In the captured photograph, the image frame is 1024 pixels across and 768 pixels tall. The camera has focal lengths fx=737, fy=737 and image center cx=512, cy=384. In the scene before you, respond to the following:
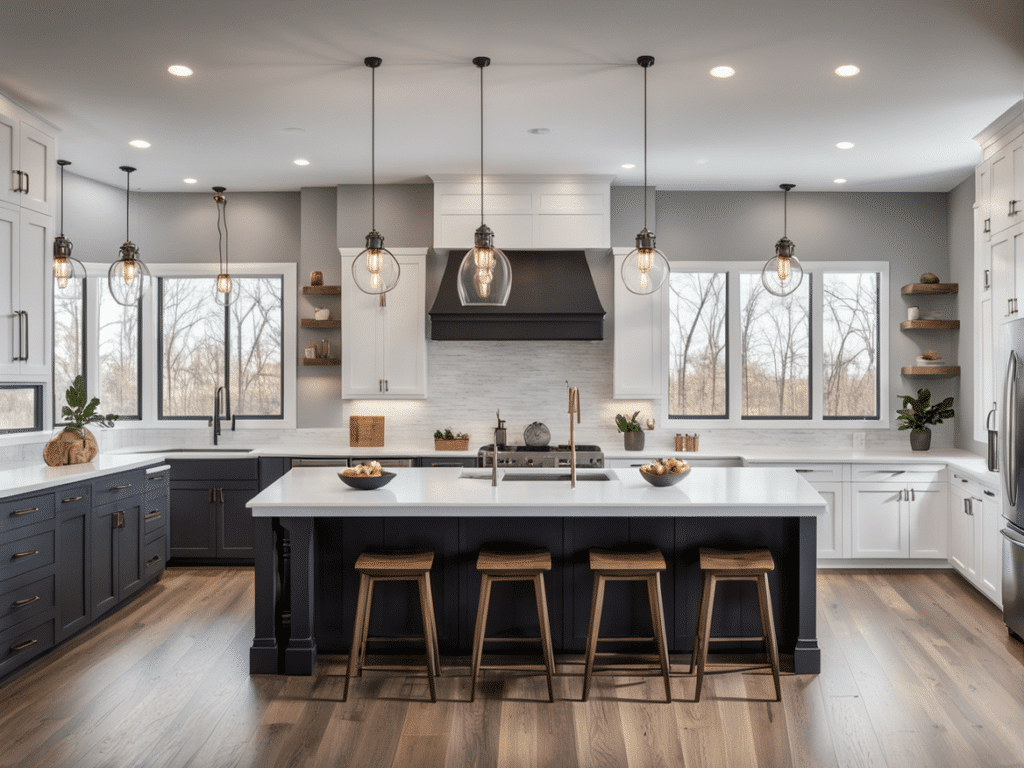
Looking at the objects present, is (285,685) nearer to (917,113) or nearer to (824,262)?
(917,113)

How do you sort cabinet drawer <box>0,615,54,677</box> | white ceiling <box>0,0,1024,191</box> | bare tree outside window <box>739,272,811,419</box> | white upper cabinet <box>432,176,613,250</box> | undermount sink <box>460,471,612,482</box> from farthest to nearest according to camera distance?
bare tree outside window <box>739,272,811,419</box>
white upper cabinet <box>432,176,613,250</box>
undermount sink <box>460,471,612,482</box>
cabinet drawer <box>0,615,54,677</box>
white ceiling <box>0,0,1024,191</box>

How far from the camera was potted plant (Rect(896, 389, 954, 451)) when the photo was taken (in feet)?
19.0

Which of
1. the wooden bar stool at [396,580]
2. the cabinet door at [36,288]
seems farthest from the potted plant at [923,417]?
the cabinet door at [36,288]

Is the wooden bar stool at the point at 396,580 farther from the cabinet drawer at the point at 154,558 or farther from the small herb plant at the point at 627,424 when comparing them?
the small herb plant at the point at 627,424

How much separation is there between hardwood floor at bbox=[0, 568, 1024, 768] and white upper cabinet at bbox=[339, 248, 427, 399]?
231cm

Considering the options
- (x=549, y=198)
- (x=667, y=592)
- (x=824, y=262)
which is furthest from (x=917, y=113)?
(x=667, y=592)

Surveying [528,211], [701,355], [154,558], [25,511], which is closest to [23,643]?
[25,511]

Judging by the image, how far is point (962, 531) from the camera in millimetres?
5094

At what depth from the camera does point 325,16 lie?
321 cm

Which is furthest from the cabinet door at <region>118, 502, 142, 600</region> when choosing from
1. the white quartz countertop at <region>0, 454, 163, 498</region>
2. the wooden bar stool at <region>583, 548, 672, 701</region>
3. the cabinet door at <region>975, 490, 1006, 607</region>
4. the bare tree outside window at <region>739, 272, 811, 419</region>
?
the cabinet door at <region>975, 490, 1006, 607</region>

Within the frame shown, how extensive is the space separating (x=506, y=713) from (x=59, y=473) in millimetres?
2806

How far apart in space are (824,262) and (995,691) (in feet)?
12.1

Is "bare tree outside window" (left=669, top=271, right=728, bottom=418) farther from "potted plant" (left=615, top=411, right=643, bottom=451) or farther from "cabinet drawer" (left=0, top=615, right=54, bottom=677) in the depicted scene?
"cabinet drawer" (left=0, top=615, right=54, bottom=677)

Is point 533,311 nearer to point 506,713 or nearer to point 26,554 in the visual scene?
point 506,713
